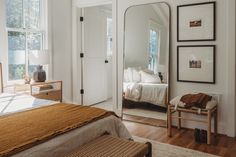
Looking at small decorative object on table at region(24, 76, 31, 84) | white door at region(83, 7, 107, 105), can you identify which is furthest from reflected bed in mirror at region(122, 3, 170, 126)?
small decorative object on table at region(24, 76, 31, 84)

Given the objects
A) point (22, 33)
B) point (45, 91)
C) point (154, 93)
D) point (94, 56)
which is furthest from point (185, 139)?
point (22, 33)

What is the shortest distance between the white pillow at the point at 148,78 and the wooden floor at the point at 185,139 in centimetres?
75

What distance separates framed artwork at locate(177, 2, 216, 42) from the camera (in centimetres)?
351

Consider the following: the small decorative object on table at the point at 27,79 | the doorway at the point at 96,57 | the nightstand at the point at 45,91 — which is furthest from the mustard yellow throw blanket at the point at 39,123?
the doorway at the point at 96,57

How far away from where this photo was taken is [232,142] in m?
3.26

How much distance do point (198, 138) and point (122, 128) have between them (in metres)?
1.33

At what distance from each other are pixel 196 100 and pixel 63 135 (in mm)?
2028

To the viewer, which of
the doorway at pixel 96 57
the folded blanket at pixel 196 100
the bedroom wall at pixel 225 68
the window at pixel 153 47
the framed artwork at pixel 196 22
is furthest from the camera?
the doorway at pixel 96 57

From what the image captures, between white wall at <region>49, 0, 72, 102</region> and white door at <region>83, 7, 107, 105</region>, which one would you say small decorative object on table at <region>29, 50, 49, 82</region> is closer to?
white wall at <region>49, 0, 72, 102</region>

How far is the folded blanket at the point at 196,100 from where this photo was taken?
10.6 feet

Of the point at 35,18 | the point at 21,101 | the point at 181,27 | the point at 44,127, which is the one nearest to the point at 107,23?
the point at 35,18

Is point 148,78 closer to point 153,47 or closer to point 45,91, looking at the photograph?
point 153,47

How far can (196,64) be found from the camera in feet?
12.1

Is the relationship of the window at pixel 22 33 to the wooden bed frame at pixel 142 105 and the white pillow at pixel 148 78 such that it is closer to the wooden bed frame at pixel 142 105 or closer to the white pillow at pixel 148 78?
the wooden bed frame at pixel 142 105
